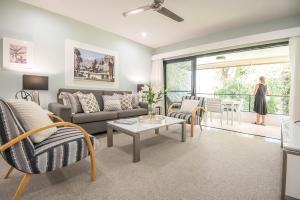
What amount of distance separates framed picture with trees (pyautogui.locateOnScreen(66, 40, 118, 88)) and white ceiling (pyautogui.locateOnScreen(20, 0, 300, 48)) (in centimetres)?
63

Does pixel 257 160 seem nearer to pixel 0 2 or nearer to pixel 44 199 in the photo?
pixel 44 199

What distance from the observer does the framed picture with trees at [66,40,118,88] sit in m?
3.61

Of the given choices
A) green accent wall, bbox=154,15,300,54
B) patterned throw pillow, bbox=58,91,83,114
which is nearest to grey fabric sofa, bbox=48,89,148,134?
patterned throw pillow, bbox=58,91,83,114

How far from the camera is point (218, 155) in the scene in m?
2.27

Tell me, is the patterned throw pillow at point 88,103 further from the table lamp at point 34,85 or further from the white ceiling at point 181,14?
the white ceiling at point 181,14

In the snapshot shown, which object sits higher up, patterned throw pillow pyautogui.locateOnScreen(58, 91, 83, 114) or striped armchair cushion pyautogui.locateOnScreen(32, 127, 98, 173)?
patterned throw pillow pyautogui.locateOnScreen(58, 91, 83, 114)

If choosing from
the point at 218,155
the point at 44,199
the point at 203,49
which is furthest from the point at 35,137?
the point at 203,49

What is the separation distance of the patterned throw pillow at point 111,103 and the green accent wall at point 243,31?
2689 millimetres

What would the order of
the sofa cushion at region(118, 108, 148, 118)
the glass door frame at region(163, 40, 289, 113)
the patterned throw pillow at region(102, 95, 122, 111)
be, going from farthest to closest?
the patterned throw pillow at region(102, 95, 122, 111)
the sofa cushion at region(118, 108, 148, 118)
the glass door frame at region(163, 40, 289, 113)

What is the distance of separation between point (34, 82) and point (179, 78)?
3.99 metres

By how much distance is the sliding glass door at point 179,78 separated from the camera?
4902 mm

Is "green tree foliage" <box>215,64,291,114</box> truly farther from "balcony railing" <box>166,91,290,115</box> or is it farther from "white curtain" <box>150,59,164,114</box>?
"white curtain" <box>150,59,164,114</box>

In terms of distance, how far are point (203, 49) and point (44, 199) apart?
4435mm

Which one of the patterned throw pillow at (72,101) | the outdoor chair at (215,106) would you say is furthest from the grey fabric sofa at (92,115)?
the outdoor chair at (215,106)
